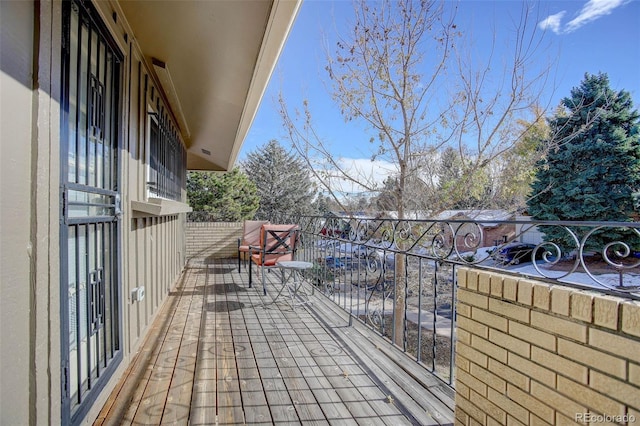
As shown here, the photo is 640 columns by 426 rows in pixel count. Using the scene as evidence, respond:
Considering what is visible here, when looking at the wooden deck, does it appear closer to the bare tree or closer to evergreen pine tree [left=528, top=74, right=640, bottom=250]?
the bare tree

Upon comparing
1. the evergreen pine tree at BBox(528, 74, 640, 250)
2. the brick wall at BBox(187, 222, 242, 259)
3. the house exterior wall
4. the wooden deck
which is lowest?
the wooden deck

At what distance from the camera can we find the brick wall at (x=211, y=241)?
8.48 m

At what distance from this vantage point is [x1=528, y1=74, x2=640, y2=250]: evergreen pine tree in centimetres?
1164

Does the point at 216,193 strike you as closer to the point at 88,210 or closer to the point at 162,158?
the point at 162,158

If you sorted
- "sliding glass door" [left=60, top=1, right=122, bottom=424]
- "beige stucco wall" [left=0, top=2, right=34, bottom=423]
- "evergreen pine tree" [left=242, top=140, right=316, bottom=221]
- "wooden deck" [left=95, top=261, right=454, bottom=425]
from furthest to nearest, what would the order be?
"evergreen pine tree" [left=242, top=140, right=316, bottom=221] → "wooden deck" [left=95, top=261, right=454, bottom=425] → "sliding glass door" [left=60, top=1, right=122, bottom=424] → "beige stucco wall" [left=0, top=2, right=34, bottom=423]

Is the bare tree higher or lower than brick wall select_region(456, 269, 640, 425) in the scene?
higher

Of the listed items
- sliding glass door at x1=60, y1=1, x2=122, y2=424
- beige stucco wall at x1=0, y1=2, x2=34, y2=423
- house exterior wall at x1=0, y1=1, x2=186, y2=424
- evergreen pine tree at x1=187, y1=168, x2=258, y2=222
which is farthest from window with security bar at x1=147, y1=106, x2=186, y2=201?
evergreen pine tree at x1=187, y1=168, x2=258, y2=222

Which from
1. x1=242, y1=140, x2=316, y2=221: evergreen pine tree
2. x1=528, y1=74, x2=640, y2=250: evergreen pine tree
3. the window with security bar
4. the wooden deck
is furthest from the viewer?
x1=242, y1=140, x2=316, y2=221: evergreen pine tree

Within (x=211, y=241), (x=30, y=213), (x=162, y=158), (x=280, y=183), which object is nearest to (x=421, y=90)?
(x=162, y=158)

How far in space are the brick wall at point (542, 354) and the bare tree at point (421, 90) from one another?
4.69 meters

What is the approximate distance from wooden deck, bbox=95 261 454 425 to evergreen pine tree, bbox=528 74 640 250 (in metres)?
11.4

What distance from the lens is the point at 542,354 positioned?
4.17 ft

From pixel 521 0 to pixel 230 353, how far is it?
627 centimetres

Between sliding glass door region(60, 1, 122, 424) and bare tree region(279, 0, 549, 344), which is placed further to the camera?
bare tree region(279, 0, 549, 344)
